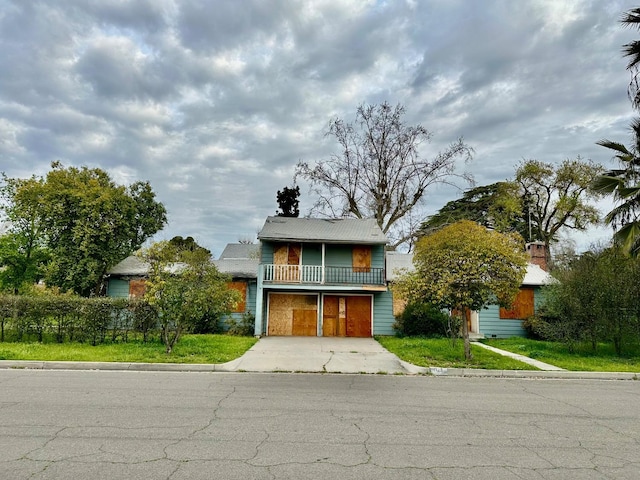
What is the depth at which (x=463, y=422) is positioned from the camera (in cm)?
608

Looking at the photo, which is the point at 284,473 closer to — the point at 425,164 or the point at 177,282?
the point at 177,282

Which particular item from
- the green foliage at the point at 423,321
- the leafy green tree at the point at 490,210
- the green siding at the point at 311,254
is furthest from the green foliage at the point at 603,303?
the leafy green tree at the point at 490,210

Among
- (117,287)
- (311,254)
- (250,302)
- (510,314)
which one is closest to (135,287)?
(117,287)

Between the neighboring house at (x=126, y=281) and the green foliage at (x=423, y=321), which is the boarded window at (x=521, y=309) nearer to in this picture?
the green foliage at (x=423, y=321)

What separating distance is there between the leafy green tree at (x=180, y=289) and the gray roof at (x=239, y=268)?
7025mm

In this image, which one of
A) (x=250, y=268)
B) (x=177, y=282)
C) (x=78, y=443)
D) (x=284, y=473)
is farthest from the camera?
(x=250, y=268)

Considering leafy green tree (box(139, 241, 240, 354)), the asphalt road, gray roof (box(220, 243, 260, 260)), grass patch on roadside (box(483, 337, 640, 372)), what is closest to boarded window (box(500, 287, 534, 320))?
grass patch on roadside (box(483, 337, 640, 372))

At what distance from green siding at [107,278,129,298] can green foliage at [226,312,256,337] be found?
5465 mm

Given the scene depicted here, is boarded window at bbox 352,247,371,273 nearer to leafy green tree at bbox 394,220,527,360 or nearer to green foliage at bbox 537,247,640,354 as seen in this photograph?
green foliage at bbox 537,247,640,354

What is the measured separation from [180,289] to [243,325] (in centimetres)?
738

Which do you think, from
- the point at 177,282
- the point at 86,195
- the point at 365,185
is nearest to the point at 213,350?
the point at 177,282

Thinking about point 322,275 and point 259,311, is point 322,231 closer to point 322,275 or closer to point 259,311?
point 322,275

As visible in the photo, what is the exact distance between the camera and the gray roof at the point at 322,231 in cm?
2017

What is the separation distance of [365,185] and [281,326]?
46.7 ft
